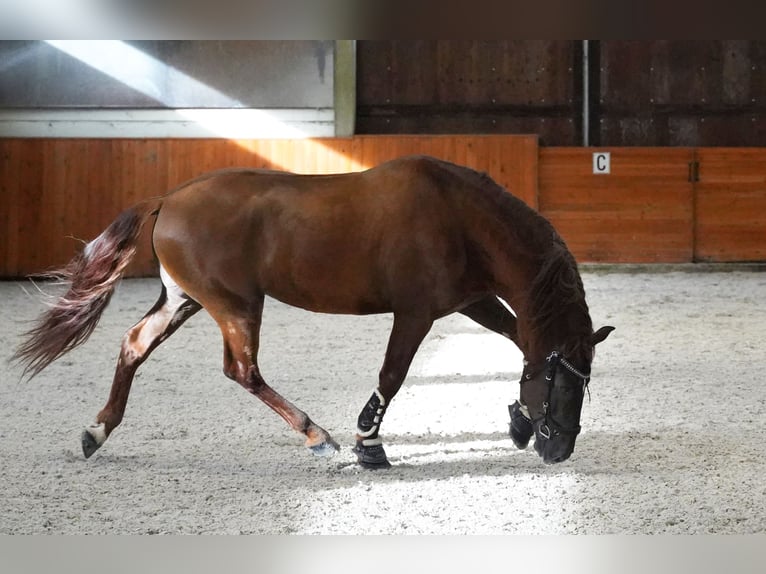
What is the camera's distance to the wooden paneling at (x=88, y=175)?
999 centimetres

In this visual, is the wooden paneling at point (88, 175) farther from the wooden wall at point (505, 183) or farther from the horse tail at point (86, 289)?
the horse tail at point (86, 289)

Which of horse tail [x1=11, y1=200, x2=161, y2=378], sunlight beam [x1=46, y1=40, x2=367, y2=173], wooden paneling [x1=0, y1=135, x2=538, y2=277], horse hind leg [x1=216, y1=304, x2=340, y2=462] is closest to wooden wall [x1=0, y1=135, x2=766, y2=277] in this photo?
wooden paneling [x1=0, y1=135, x2=538, y2=277]

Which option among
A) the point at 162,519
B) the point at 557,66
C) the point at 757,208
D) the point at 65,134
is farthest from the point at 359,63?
the point at 162,519

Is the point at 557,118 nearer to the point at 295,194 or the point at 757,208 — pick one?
the point at 757,208

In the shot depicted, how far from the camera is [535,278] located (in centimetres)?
279

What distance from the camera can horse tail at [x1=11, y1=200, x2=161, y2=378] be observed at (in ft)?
9.51

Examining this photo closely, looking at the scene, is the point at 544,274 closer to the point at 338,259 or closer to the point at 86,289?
the point at 338,259

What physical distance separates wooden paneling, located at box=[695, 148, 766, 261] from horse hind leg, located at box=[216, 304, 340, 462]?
843 cm

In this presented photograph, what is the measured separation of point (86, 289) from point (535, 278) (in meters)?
1.48

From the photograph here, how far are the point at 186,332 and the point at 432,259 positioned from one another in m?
4.52

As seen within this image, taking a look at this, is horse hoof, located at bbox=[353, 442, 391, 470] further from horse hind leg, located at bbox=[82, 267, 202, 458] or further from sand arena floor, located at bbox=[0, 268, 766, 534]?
horse hind leg, located at bbox=[82, 267, 202, 458]

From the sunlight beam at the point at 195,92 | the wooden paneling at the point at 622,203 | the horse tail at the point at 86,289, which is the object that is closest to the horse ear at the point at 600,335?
the horse tail at the point at 86,289

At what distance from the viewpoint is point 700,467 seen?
315cm
